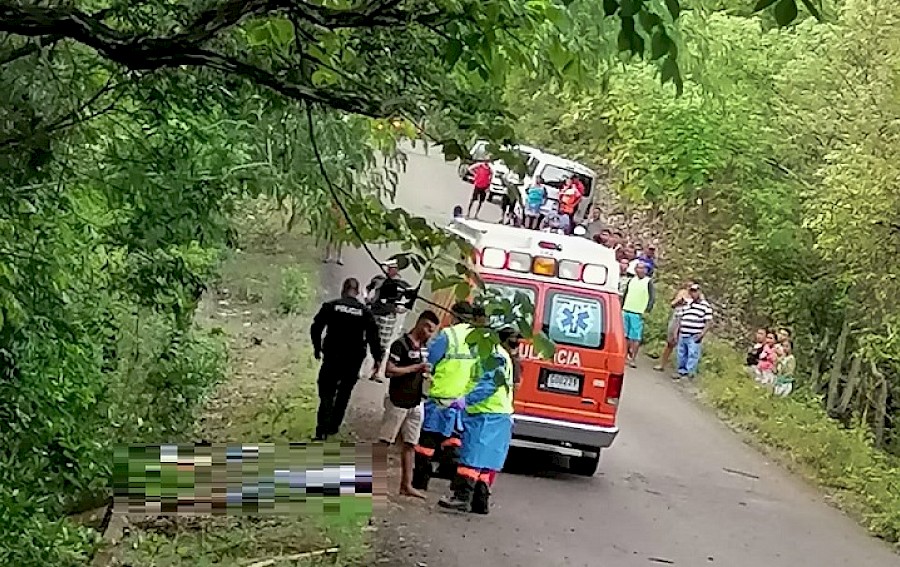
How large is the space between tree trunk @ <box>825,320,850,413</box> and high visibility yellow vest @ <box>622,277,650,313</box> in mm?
7777

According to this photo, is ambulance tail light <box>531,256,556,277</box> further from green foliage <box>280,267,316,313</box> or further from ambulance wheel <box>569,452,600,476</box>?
green foliage <box>280,267,316,313</box>

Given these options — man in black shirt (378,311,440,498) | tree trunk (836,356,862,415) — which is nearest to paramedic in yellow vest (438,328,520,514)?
man in black shirt (378,311,440,498)

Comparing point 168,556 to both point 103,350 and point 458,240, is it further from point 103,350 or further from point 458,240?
point 458,240

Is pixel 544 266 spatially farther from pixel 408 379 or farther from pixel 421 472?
pixel 408 379

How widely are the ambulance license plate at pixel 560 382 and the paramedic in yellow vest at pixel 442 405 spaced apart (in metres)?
1.51

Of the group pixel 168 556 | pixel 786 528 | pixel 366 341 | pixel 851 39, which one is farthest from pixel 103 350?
pixel 851 39

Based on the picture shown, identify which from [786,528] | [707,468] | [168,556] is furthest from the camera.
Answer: [707,468]

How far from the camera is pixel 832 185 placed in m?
22.4

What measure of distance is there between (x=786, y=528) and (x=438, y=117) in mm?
11881

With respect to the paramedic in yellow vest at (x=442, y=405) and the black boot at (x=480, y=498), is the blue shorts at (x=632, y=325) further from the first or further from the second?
the black boot at (x=480, y=498)

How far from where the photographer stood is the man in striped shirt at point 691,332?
24500 millimetres

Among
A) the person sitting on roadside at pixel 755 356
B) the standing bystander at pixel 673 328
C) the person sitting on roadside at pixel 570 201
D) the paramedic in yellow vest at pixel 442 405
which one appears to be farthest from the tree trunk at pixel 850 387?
the paramedic in yellow vest at pixel 442 405

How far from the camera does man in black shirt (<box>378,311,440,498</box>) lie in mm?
12195

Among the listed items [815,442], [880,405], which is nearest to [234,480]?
[815,442]
